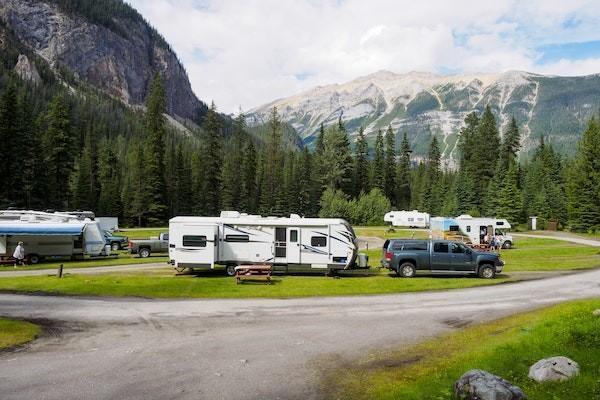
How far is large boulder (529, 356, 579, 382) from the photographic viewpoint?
10.1 meters

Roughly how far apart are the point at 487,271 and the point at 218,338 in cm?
1837

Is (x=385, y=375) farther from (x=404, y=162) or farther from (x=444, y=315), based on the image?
(x=404, y=162)

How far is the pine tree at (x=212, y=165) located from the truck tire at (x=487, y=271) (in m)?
62.3

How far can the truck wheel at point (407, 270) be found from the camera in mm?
27797

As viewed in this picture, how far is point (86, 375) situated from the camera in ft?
36.4

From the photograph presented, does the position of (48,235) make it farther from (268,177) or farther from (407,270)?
(268,177)

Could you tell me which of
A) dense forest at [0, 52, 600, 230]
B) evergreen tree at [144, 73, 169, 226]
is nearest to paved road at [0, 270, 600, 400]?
dense forest at [0, 52, 600, 230]

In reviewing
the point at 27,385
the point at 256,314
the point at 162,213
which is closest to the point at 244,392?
the point at 27,385

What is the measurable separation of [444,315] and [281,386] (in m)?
9.80

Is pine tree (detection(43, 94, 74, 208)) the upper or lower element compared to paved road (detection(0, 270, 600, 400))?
upper

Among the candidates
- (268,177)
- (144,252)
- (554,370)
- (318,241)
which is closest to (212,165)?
(268,177)

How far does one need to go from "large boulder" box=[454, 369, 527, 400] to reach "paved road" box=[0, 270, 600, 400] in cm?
288

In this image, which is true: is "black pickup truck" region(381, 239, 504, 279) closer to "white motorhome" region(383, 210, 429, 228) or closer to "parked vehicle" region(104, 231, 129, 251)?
"parked vehicle" region(104, 231, 129, 251)

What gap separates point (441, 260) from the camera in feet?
91.1
